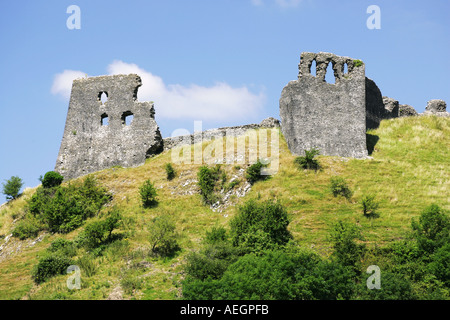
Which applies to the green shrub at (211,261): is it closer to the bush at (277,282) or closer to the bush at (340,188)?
the bush at (277,282)

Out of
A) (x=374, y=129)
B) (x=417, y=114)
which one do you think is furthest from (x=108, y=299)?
(x=417, y=114)

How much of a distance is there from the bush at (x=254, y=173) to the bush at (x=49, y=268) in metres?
11.4

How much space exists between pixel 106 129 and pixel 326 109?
1603 cm

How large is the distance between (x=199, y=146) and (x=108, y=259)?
13.6m

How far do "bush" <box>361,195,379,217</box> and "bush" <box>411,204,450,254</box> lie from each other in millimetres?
2531

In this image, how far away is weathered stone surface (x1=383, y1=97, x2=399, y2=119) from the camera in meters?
41.8

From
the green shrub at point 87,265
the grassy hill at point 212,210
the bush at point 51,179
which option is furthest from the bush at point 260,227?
the bush at point 51,179

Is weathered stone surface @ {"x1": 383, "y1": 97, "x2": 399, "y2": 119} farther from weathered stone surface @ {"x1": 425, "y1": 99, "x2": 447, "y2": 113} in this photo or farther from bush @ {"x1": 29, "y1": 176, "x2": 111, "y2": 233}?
bush @ {"x1": 29, "y1": 176, "x2": 111, "y2": 233}

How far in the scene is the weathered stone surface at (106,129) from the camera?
3716 cm

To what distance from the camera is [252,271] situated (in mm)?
20562

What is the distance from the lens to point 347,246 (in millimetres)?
22375

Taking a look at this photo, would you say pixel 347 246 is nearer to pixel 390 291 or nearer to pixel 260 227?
pixel 390 291

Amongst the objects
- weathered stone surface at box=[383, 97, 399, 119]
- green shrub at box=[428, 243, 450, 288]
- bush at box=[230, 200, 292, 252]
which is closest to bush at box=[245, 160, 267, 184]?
bush at box=[230, 200, 292, 252]
